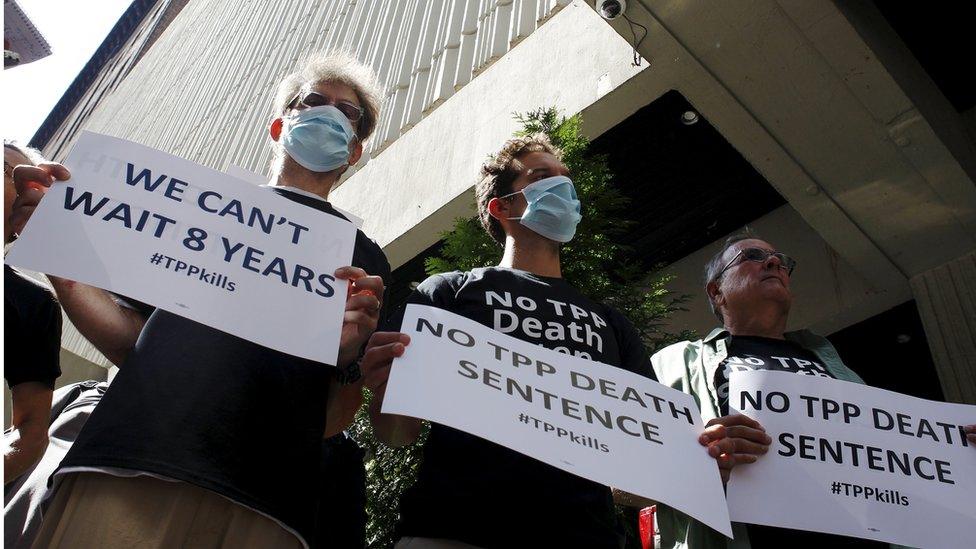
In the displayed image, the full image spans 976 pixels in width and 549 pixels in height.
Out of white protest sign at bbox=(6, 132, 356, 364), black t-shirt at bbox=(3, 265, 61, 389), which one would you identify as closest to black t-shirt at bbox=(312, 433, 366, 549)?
white protest sign at bbox=(6, 132, 356, 364)

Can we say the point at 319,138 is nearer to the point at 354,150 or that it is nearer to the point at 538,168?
the point at 354,150

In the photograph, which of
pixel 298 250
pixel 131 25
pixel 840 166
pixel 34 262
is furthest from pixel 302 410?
pixel 131 25

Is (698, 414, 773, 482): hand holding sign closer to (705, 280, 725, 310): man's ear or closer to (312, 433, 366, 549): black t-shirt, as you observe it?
(312, 433, 366, 549): black t-shirt

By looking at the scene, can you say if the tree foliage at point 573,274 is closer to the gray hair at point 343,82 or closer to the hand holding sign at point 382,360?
the gray hair at point 343,82

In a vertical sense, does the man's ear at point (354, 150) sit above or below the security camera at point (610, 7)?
below

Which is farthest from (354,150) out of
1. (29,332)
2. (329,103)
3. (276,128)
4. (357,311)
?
(29,332)

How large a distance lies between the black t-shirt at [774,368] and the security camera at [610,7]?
193 cm

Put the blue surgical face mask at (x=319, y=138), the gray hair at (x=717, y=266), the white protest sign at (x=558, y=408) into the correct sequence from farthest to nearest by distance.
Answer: the gray hair at (x=717, y=266)
the blue surgical face mask at (x=319, y=138)
the white protest sign at (x=558, y=408)

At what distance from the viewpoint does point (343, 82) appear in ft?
8.55

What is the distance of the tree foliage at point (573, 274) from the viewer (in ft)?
10.9

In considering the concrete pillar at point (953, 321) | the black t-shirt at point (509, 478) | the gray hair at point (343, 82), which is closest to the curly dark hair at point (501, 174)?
the gray hair at point (343, 82)

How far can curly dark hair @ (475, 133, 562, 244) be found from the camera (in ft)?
9.10

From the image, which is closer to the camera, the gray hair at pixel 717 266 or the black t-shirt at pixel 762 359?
the black t-shirt at pixel 762 359

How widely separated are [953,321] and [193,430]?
13.0 feet
